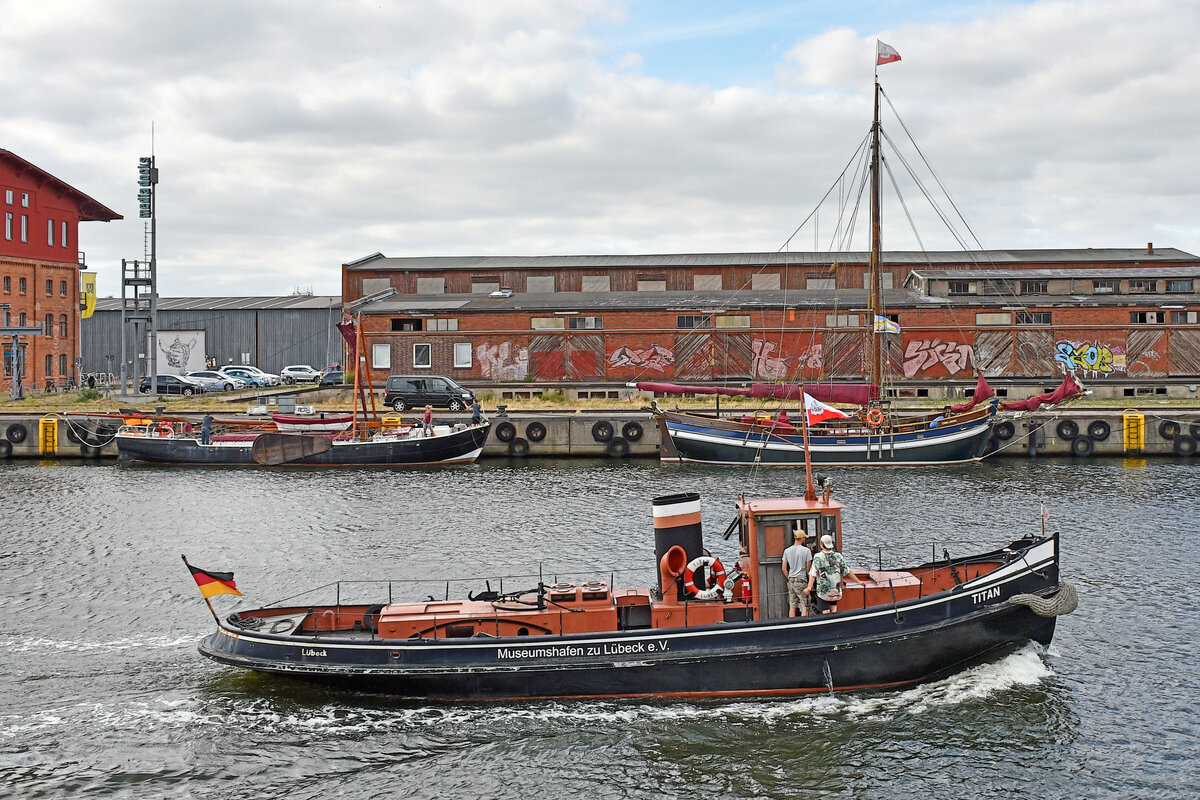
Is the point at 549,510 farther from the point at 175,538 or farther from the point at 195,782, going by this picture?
the point at 195,782

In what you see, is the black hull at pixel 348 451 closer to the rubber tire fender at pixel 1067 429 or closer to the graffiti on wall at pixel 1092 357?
the rubber tire fender at pixel 1067 429

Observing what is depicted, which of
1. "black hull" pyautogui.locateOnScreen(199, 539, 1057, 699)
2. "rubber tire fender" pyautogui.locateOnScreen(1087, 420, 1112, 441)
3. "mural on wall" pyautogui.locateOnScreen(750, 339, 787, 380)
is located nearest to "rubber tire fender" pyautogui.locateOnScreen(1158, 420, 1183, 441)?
"rubber tire fender" pyautogui.locateOnScreen(1087, 420, 1112, 441)

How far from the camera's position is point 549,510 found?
34.2m

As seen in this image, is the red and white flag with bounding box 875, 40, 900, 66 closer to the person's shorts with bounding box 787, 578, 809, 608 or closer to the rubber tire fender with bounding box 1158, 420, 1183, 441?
the rubber tire fender with bounding box 1158, 420, 1183, 441

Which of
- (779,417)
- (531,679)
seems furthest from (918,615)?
(779,417)

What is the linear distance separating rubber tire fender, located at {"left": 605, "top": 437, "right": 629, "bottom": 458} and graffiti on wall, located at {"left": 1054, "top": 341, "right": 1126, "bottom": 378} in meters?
31.0

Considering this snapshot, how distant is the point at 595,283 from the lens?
78.8 metres

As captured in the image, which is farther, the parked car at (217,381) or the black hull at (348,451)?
the parked car at (217,381)

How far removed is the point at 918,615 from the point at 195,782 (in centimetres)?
1214

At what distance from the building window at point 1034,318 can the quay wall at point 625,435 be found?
13355mm

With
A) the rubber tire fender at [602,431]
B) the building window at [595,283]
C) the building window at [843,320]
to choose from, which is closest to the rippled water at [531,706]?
Result: the rubber tire fender at [602,431]

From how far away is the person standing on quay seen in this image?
17422 mm

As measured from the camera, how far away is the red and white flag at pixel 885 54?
45503mm

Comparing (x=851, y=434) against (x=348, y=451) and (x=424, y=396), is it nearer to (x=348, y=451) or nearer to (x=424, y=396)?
(x=348, y=451)
